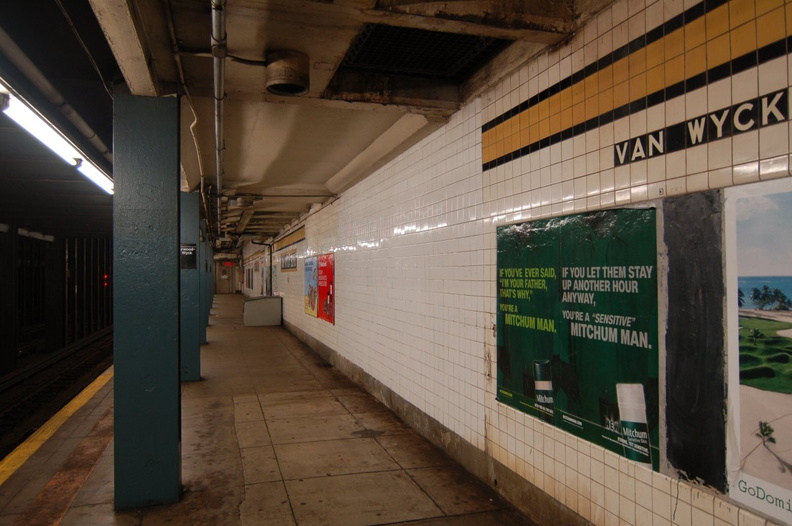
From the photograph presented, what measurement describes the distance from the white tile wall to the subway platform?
0.51 metres

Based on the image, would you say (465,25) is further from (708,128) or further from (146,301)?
(146,301)

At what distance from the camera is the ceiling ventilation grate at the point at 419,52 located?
4152mm

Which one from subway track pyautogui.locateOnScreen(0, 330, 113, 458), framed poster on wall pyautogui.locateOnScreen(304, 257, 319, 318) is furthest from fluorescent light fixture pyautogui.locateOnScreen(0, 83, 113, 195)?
framed poster on wall pyautogui.locateOnScreen(304, 257, 319, 318)

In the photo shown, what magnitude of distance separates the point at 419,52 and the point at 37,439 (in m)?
5.66

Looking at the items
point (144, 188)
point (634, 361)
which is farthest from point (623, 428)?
point (144, 188)

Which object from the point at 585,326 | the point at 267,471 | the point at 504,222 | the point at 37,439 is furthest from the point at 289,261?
the point at 585,326

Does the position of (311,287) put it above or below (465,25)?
below

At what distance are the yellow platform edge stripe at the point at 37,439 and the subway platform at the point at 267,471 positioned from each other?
2cm

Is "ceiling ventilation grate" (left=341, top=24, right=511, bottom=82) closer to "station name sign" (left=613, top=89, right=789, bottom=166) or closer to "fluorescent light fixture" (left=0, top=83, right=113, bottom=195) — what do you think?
"station name sign" (left=613, top=89, right=789, bottom=166)

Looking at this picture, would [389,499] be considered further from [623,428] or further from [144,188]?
[144,188]

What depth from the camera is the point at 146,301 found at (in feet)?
13.7

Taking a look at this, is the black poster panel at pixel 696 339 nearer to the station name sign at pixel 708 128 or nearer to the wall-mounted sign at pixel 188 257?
the station name sign at pixel 708 128

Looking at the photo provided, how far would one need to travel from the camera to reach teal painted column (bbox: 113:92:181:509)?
409 centimetres

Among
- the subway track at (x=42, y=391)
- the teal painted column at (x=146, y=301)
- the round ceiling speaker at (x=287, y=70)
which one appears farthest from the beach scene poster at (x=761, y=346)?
the subway track at (x=42, y=391)
